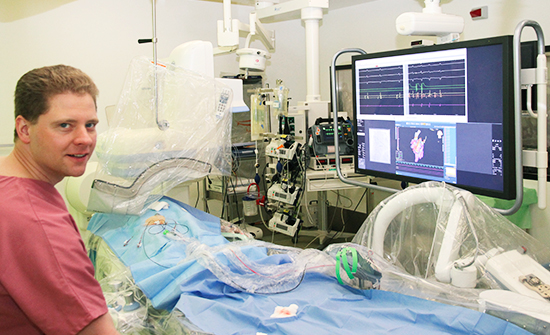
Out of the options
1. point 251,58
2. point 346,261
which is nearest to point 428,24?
point 346,261

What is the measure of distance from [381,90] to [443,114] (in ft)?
1.51

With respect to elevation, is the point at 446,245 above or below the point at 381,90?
below

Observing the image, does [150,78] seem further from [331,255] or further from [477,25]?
[477,25]

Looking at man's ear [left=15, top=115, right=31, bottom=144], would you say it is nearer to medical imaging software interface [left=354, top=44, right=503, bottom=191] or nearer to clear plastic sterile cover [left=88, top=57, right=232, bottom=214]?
clear plastic sterile cover [left=88, top=57, right=232, bottom=214]

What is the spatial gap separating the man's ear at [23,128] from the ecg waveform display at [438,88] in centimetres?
181

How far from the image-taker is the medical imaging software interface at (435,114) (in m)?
2.00

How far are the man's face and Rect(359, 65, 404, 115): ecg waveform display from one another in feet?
5.72

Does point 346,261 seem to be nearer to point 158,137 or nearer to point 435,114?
point 435,114

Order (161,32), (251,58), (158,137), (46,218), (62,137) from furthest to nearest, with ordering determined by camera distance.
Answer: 1. (161,32)
2. (251,58)
3. (158,137)
4. (62,137)
5. (46,218)

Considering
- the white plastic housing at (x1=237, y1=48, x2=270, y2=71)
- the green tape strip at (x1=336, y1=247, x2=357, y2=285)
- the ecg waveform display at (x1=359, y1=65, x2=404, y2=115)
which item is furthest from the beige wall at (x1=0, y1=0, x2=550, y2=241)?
the green tape strip at (x1=336, y1=247, x2=357, y2=285)

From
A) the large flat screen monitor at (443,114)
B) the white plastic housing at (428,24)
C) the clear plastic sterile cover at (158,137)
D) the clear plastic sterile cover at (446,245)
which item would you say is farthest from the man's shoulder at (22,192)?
the white plastic housing at (428,24)

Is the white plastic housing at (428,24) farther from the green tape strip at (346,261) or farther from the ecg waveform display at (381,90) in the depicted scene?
the green tape strip at (346,261)

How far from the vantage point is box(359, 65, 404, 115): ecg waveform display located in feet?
7.98

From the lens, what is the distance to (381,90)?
255cm
